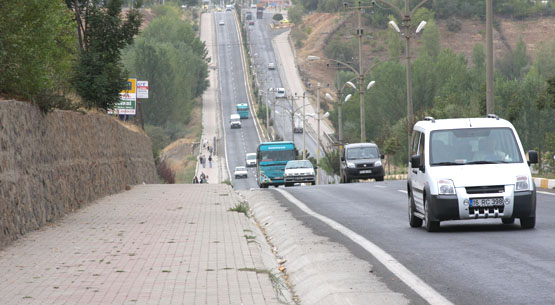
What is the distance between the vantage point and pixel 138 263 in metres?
11.1

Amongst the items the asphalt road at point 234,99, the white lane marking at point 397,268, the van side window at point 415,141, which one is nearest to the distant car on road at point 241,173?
the asphalt road at point 234,99

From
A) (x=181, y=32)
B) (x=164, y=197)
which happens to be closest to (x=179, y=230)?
(x=164, y=197)

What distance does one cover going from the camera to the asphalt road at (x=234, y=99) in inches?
4091

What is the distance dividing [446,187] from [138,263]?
211 inches

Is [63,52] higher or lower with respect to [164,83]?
lower

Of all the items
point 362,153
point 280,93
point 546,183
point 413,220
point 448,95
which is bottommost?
point 413,220

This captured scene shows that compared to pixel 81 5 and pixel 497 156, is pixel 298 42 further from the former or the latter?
pixel 497 156

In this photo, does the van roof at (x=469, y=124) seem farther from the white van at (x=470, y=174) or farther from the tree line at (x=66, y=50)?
the tree line at (x=66, y=50)

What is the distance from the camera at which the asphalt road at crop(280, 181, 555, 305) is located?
848 centimetres

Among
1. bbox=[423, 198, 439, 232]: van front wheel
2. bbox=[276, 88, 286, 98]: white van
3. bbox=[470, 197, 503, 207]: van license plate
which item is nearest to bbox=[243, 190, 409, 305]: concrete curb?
bbox=[423, 198, 439, 232]: van front wheel

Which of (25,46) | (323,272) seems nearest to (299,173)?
(25,46)

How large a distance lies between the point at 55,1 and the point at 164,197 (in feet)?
26.1

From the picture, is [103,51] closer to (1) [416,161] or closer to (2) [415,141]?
(2) [415,141]

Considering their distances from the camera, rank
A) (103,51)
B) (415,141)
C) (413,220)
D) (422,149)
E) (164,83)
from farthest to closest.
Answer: (164,83)
(103,51)
(415,141)
(413,220)
(422,149)
